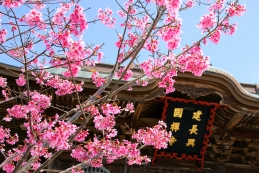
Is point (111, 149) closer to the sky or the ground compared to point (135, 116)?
closer to the ground

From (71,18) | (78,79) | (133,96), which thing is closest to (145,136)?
(133,96)

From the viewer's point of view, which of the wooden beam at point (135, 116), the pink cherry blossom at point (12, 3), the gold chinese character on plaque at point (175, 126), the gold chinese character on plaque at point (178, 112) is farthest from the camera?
the gold chinese character on plaque at point (175, 126)

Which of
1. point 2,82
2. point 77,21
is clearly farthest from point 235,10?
point 2,82

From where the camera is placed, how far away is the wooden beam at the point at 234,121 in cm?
811

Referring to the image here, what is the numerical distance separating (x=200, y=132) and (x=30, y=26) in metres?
4.76

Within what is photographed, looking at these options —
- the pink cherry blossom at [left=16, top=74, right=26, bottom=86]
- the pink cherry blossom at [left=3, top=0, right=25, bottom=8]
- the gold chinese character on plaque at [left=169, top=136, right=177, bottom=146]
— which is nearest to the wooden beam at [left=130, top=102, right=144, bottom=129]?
the gold chinese character on plaque at [left=169, top=136, right=177, bottom=146]

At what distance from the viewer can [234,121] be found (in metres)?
8.32

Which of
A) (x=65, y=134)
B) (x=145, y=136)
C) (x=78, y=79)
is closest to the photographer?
(x=65, y=134)

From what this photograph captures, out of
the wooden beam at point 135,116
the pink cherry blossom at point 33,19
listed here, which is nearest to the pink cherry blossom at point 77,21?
the pink cherry blossom at point 33,19

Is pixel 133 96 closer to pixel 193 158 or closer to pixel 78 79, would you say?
pixel 78 79

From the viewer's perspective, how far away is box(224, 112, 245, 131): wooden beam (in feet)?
26.6

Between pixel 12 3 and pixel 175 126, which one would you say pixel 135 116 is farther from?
pixel 12 3

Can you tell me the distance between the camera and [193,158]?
8.80m

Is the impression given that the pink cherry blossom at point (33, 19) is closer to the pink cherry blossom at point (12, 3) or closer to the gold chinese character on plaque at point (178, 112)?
the pink cherry blossom at point (12, 3)
